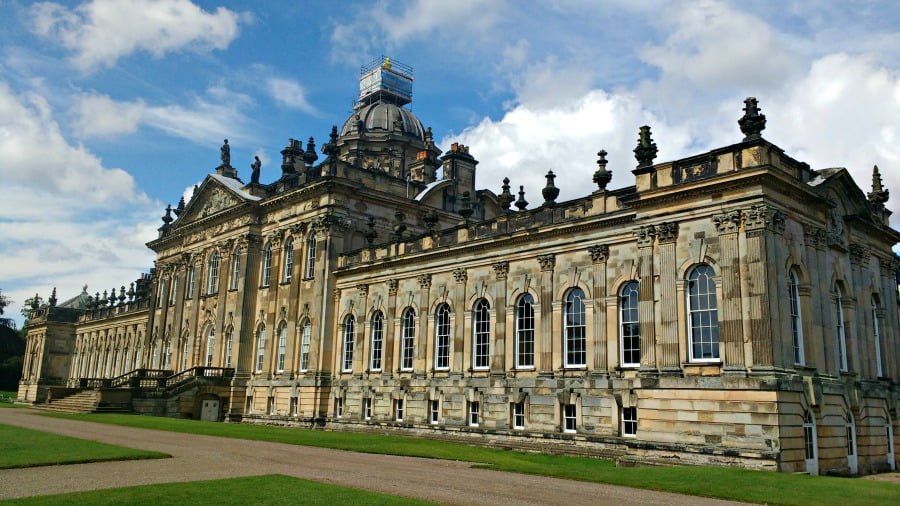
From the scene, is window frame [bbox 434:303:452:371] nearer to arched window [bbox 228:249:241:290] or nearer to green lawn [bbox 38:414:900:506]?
green lawn [bbox 38:414:900:506]

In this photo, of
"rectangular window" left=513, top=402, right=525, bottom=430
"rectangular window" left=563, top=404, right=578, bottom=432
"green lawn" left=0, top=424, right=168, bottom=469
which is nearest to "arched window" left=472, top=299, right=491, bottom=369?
"rectangular window" left=513, top=402, right=525, bottom=430

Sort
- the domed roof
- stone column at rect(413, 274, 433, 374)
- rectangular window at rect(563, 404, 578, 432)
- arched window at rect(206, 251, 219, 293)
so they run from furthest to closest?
the domed roof < arched window at rect(206, 251, 219, 293) < stone column at rect(413, 274, 433, 374) < rectangular window at rect(563, 404, 578, 432)

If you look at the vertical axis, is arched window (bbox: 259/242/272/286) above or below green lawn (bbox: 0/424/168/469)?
above

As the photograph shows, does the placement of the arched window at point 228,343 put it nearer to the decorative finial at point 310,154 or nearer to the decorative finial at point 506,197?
the decorative finial at point 310,154

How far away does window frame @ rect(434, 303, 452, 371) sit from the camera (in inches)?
1289

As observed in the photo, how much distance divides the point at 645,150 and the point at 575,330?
7102mm

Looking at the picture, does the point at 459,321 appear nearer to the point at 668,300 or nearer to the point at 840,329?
the point at 668,300

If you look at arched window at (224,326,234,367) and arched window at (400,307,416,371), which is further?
arched window at (224,326,234,367)

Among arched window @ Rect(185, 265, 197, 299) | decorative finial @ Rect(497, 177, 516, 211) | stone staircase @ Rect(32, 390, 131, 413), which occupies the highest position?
decorative finial @ Rect(497, 177, 516, 211)

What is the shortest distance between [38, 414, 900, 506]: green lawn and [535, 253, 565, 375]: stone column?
3774 millimetres

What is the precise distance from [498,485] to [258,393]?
98.4 feet

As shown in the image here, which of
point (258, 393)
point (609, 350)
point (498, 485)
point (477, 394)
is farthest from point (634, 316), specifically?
point (258, 393)

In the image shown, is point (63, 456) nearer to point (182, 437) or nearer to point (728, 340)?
point (182, 437)

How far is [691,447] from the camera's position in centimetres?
2056
